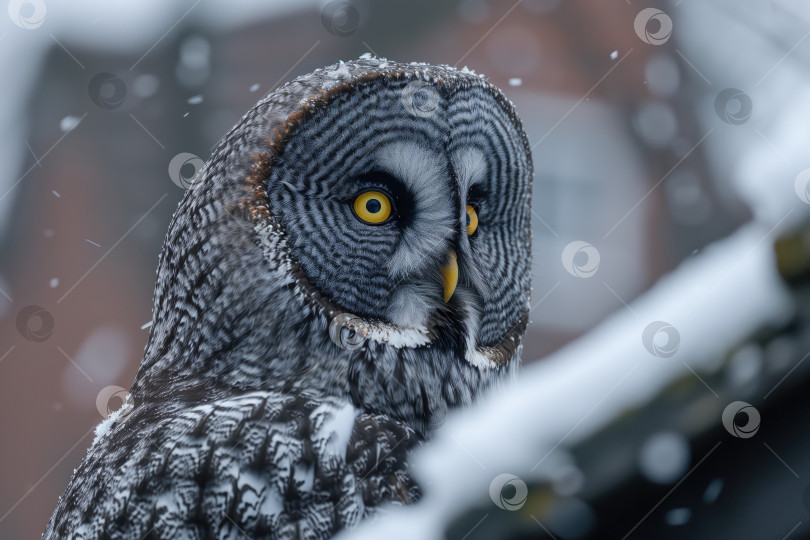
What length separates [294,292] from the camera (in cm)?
129

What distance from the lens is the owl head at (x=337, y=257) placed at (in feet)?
4.26

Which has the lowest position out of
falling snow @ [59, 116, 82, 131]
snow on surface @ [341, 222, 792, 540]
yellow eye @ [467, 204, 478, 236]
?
snow on surface @ [341, 222, 792, 540]

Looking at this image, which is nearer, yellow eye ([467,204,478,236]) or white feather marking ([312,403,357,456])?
white feather marking ([312,403,357,456])

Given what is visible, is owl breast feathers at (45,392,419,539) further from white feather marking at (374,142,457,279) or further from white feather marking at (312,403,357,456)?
white feather marking at (374,142,457,279)

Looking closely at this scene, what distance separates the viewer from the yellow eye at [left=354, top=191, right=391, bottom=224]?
138cm

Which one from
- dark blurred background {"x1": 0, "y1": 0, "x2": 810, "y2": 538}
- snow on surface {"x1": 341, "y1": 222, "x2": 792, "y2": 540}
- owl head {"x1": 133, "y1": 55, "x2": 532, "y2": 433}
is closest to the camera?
snow on surface {"x1": 341, "y1": 222, "x2": 792, "y2": 540}

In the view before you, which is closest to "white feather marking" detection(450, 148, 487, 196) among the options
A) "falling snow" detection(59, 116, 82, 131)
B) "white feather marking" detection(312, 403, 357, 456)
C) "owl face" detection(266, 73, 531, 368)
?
"owl face" detection(266, 73, 531, 368)

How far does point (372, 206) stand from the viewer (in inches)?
54.9

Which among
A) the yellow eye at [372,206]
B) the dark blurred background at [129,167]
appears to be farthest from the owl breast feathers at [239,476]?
the dark blurred background at [129,167]

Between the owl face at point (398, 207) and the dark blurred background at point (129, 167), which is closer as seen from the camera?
the owl face at point (398, 207)

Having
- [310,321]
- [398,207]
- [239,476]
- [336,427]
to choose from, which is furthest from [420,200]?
[239,476]

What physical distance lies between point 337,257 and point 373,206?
0.14 m

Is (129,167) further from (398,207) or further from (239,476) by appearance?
(239,476)

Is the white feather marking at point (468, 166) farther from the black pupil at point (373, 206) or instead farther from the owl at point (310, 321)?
the black pupil at point (373, 206)
